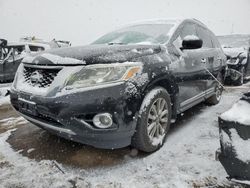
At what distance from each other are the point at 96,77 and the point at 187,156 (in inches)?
53.7

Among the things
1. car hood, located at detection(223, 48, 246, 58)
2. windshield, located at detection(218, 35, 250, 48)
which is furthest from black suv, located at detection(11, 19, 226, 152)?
windshield, located at detection(218, 35, 250, 48)

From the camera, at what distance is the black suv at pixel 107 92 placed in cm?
256

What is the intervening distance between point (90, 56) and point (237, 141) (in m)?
1.56

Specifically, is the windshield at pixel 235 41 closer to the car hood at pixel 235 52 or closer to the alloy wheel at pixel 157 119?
the car hood at pixel 235 52

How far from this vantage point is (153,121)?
3.06m

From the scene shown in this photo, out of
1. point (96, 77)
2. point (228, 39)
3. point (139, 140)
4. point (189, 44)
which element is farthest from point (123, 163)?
point (228, 39)

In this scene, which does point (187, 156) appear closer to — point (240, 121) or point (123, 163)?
point (123, 163)

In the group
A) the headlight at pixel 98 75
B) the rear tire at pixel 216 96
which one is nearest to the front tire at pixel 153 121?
the headlight at pixel 98 75

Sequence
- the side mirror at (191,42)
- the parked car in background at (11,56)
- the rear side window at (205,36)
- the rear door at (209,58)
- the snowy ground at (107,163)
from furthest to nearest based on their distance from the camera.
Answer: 1. the parked car in background at (11,56)
2. the rear side window at (205,36)
3. the rear door at (209,58)
4. the side mirror at (191,42)
5. the snowy ground at (107,163)

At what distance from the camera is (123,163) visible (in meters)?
2.91

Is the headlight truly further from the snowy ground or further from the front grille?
the snowy ground

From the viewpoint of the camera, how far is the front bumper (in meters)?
2.54

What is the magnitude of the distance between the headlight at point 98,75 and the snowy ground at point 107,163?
90 centimetres

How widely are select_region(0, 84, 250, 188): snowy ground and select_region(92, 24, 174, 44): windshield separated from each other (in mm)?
1326
